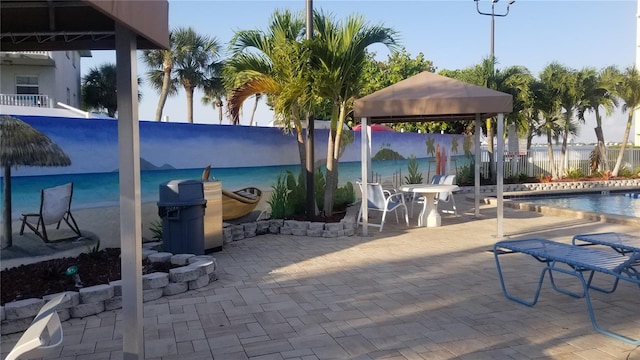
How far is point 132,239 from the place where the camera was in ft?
9.43

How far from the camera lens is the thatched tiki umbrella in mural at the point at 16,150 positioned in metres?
5.46

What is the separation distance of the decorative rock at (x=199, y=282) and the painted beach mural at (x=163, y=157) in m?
2.06

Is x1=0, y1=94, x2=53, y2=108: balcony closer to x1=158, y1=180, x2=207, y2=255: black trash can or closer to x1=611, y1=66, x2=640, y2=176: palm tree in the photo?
x1=158, y1=180, x2=207, y2=255: black trash can

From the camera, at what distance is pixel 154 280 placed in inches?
199

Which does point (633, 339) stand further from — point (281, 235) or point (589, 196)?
point (589, 196)

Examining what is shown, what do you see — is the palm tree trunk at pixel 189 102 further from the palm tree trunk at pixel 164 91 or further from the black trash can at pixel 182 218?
the black trash can at pixel 182 218

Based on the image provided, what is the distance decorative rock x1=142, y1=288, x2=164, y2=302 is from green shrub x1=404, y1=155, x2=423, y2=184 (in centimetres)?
1110

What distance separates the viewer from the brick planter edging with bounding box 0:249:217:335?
13.8ft

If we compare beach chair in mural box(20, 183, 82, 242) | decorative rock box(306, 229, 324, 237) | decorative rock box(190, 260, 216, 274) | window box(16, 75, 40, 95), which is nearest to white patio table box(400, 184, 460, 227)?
decorative rock box(306, 229, 324, 237)

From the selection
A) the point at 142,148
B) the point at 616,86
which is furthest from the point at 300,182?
the point at 616,86

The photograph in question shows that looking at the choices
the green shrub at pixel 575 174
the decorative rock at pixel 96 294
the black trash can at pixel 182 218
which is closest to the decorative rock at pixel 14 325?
the decorative rock at pixel 96 294

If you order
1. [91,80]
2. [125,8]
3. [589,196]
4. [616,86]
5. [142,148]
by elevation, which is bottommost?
[589,196]

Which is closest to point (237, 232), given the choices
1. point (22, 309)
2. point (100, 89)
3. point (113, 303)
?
point (113, 303)

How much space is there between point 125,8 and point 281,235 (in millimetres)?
6694
